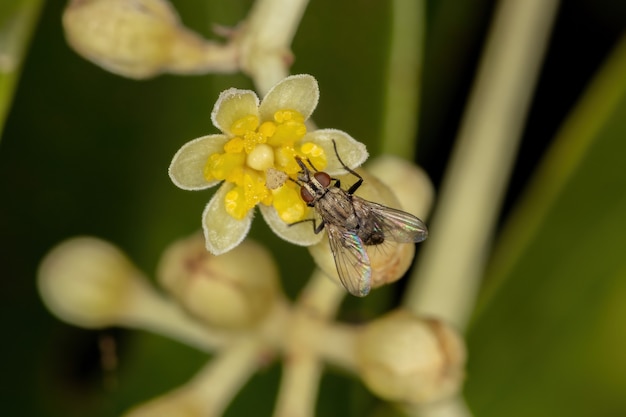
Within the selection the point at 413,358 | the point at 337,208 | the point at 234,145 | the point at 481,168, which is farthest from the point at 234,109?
the point at 481,168

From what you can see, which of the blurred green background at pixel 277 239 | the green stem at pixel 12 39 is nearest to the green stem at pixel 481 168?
the blurred green background at pixel 277 239

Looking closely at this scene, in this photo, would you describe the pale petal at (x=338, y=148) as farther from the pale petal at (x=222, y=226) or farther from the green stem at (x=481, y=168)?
the green stem at (x=481, y=168)

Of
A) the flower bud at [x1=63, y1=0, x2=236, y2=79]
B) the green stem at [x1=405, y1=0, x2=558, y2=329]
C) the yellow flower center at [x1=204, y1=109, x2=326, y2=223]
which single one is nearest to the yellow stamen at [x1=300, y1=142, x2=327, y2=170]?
the yellow flower center at [x1=204, y1=109, x2=326, y2=223]

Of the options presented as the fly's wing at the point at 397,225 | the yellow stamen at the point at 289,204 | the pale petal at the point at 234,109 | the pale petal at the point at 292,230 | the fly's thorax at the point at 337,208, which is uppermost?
the pale petal at the point at 234,109

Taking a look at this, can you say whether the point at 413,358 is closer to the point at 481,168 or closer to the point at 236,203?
the point at 236,203

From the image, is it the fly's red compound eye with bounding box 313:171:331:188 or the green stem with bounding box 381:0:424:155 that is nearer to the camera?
the fly's red compound eye with bounding box 313:171:331:188

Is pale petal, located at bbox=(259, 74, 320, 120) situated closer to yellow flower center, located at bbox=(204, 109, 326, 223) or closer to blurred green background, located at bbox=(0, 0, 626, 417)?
yellow flower center, located at bbox=(204, 109, 326, 223)

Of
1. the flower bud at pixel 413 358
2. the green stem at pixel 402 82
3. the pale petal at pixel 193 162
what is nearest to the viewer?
the pale petal at pixel 193 162
